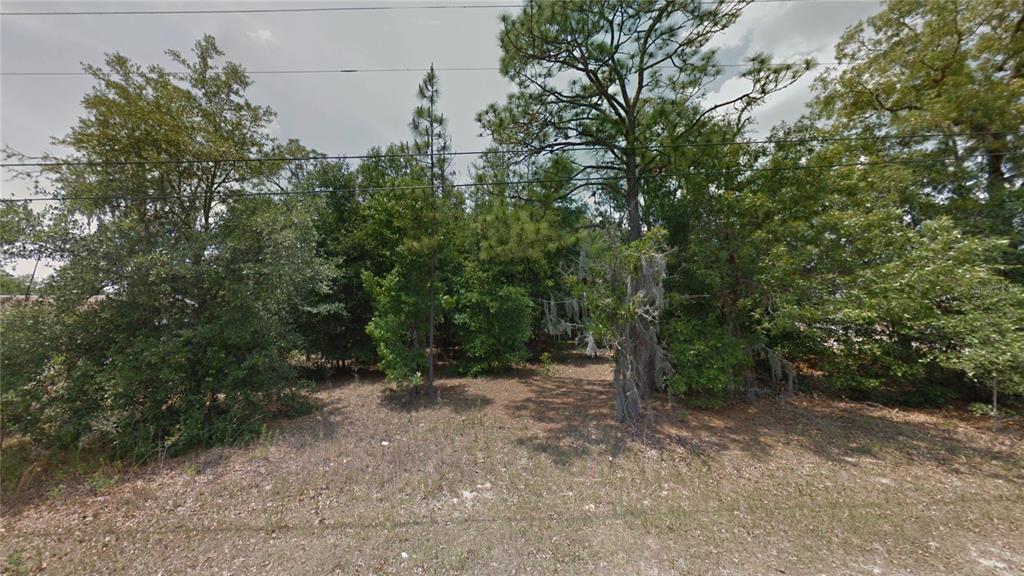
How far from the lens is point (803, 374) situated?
728cm

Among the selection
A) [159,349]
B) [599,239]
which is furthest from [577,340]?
[159,349]

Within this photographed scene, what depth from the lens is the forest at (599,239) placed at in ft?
14.0

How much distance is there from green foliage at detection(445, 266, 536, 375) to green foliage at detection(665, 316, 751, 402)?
4.04 metres

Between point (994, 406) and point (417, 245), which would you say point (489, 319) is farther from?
point (994, 406)

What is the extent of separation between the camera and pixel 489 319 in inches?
331

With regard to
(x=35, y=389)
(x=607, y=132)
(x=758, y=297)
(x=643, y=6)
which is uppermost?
(x=643, y=6)

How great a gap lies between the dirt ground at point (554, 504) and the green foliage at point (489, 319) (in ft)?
10.5

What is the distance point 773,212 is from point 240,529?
8.69m

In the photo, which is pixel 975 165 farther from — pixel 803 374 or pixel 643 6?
pixel 643 6

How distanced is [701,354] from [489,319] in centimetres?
511

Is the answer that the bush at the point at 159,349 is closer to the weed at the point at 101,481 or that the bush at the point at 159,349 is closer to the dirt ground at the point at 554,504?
the weed at the point at 101,481

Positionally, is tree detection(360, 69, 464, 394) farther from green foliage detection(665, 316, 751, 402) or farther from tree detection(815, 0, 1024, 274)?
tree detection(815, 0, 1024, 274)

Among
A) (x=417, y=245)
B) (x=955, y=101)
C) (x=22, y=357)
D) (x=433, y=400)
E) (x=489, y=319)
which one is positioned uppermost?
(x=955, y=101)

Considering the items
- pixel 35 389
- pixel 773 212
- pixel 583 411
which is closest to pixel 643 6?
pixel 773 212
